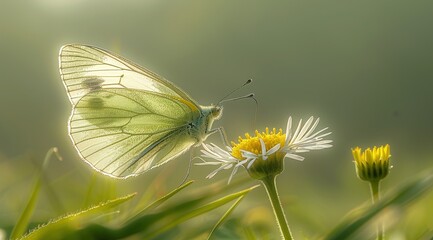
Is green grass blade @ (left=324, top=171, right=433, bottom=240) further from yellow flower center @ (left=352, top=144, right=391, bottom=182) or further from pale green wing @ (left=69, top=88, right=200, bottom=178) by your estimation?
pale green wing @ (left=69, top=88, right=200, bottom=178)

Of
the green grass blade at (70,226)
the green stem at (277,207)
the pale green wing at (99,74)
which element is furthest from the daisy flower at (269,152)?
the pale green wing at (99,74)

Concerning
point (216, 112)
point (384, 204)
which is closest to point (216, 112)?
point (216, 112)

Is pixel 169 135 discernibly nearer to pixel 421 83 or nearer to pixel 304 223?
pixel 304 223

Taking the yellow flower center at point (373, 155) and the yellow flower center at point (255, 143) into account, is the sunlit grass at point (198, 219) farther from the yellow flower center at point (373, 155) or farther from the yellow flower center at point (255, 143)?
the yellow flower center at point (255, 143)

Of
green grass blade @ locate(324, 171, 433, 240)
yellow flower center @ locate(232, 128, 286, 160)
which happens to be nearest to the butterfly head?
yellow flower center @ locate(232, 128, 286, 160)

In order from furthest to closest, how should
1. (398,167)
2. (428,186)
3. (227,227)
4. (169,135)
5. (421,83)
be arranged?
1. (421,83)
2. (398,167)
3. (169,135)
4. (227,227)
5. (428,186)

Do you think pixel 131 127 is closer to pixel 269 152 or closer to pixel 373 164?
pixel 269 152

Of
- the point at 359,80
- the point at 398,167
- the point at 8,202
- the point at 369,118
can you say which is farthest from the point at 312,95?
the point at 8,202
